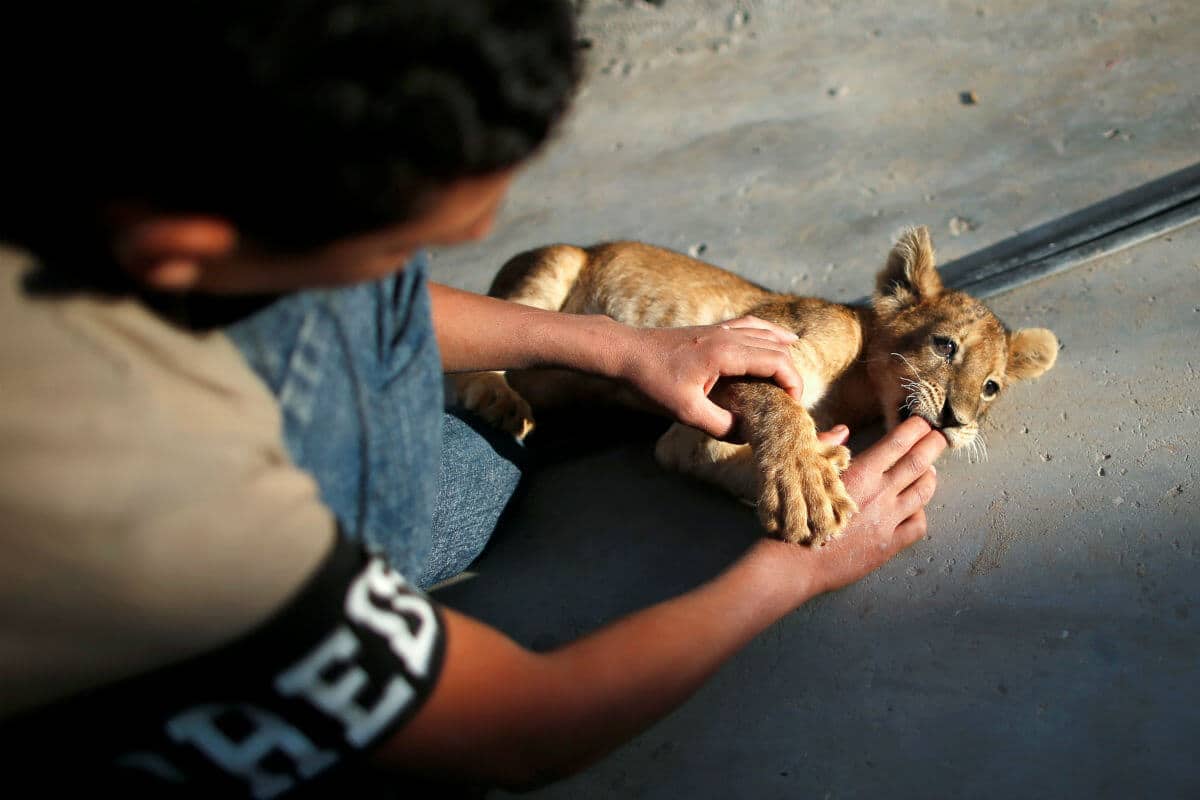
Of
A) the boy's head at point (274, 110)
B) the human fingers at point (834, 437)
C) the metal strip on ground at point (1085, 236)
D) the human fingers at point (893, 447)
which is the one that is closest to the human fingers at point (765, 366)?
the human fingers at point (834, 437)

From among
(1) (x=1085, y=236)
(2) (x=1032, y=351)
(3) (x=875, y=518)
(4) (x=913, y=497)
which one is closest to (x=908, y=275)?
(2) (x=1032, y=351)

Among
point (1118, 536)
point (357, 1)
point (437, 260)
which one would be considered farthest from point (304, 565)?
point (437, 260)

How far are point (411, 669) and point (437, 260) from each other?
Result: 3.09 metres

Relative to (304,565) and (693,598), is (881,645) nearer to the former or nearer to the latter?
(693,598)

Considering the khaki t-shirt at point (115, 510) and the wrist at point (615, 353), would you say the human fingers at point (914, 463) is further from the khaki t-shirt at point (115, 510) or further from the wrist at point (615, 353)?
the khaki t-shirt at point (115, 510)

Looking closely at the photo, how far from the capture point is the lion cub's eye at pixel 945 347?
299cm

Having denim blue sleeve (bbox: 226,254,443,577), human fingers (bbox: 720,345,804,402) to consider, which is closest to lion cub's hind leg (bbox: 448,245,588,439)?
human fingers (bbox: 720,345,804,402)

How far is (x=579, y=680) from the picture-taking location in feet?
4.77

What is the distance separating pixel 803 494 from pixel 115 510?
1.50m

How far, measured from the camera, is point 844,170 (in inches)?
158

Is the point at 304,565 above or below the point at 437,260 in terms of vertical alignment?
above

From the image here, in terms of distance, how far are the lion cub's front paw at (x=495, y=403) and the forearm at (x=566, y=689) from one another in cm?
132

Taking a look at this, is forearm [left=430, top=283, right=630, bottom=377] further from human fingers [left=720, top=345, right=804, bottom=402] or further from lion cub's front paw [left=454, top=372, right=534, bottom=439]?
lion cub's front paw [left=454, top=372, right=534, bottom=439]

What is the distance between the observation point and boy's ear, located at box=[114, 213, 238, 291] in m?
1.02
